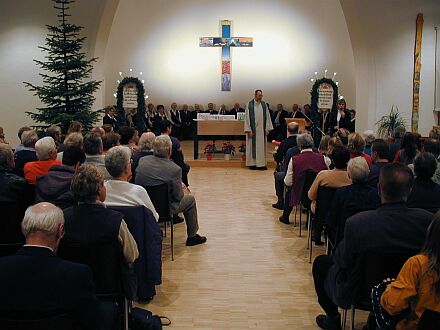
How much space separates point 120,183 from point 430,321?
94.3 inches

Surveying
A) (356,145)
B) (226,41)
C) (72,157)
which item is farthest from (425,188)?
(226,41)

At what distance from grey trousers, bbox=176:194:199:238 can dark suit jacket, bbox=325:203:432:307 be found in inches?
107

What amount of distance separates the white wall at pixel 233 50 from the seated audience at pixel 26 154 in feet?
36.1

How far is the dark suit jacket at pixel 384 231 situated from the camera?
2.90 meters

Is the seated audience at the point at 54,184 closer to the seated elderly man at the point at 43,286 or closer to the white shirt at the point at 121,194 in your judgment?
the white shirt at the point at 121,194

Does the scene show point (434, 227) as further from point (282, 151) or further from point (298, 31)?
point (298, 31)

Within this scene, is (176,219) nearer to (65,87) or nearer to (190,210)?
(190,210)

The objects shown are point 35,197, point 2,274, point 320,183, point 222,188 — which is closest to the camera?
point 2,274

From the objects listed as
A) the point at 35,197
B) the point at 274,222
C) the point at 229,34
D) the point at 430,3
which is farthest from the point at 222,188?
the point at 229,34

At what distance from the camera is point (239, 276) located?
4.87m

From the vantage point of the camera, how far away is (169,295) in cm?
443

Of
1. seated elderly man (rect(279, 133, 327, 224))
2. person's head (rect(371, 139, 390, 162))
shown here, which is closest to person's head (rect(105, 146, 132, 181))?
person's head (rect(371, 139, 390, 162))

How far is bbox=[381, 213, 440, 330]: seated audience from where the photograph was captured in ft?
7.39

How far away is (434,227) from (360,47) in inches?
407
